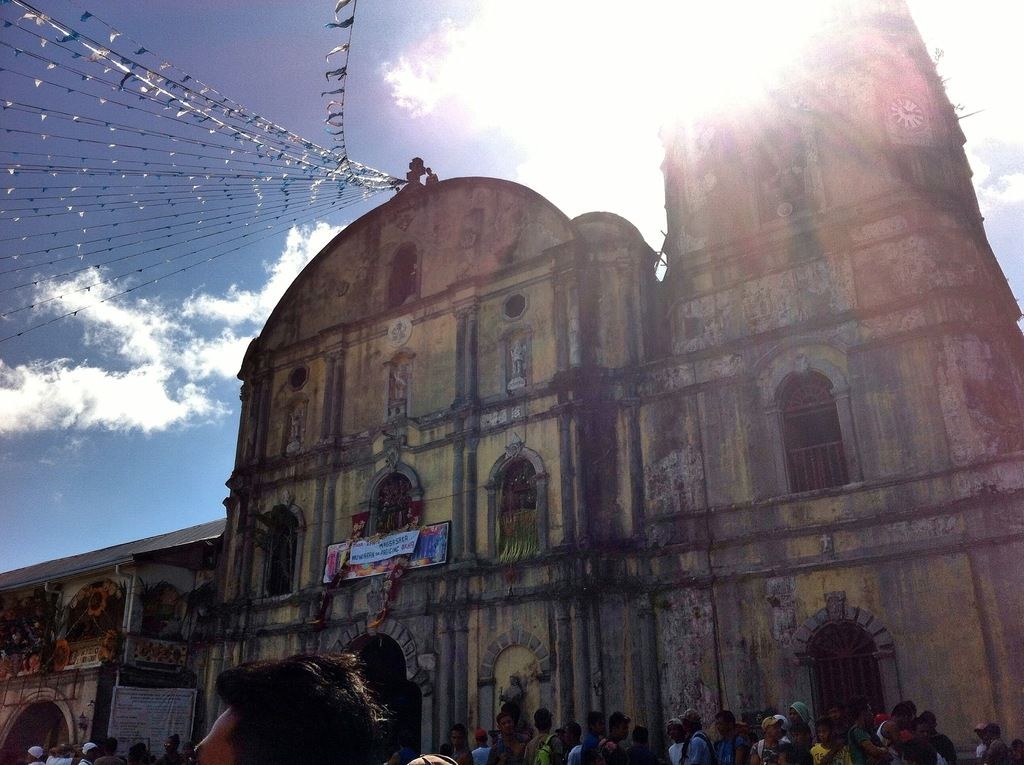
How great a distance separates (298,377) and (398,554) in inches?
253

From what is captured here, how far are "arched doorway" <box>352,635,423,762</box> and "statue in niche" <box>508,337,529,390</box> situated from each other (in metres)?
5.69

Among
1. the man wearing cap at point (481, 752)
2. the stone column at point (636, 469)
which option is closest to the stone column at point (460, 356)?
the stone column at point (636, 469)

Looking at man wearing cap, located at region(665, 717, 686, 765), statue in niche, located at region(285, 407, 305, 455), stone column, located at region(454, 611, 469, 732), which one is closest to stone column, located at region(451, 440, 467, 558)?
stone column, located at region(454, 611, 469, 732)

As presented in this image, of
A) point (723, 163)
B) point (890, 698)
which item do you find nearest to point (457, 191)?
point (723, 163)

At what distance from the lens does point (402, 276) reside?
74.5 feet

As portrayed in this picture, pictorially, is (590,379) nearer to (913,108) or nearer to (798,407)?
(798,407)

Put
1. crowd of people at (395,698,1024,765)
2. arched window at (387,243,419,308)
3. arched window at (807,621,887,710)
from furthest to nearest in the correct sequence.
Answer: arched window at (387,243,419,308), arched window at (807,621,887,710), crowd of people at (395,698,1024,765)

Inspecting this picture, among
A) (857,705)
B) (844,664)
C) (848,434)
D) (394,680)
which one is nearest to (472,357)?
(394,680)

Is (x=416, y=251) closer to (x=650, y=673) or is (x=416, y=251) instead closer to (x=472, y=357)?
(x=472, y=357)

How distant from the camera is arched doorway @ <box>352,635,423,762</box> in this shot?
18.0 meters

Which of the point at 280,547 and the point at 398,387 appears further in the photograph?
the point at 280,547

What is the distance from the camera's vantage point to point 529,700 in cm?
1608

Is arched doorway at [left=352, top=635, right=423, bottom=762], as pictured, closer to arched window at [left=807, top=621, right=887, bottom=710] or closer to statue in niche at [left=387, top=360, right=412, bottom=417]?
statue in niche at [left=387, top=360, right=412, bottom=417]

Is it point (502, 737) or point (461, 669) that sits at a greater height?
point (461, 669)
